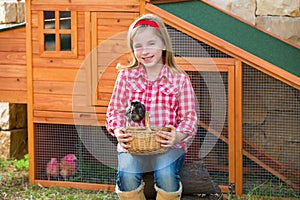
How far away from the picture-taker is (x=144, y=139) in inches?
134

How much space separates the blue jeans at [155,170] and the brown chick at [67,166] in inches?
63.2

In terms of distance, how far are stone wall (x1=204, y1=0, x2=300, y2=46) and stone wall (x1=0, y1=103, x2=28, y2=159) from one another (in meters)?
1.98

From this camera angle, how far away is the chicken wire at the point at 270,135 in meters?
4.68

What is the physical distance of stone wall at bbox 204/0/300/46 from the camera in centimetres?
560

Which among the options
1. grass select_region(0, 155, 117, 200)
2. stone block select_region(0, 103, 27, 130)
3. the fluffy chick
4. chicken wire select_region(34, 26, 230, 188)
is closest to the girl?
the fluffy chick

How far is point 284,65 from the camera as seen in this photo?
16.5ft

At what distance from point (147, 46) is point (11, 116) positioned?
2734 millimetres

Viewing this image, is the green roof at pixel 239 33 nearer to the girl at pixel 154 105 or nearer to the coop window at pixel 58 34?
the coop window at pixel 58 34

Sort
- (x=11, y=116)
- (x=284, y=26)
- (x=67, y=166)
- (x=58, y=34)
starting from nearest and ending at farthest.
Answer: (x=58, y=34), (x=67, y=166), (x=284, y=26), (x=11, y=116)

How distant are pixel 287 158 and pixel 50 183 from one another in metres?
1.77

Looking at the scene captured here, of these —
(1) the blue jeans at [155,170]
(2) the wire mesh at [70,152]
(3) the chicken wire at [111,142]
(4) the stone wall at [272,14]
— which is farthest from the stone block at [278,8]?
(1) the blue jeans at [155,170]

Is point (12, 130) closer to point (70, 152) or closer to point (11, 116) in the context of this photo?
point (11, 116)

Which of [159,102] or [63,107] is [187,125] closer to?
[159,102]

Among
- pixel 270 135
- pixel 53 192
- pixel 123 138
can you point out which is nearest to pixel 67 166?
pixel 53 192
